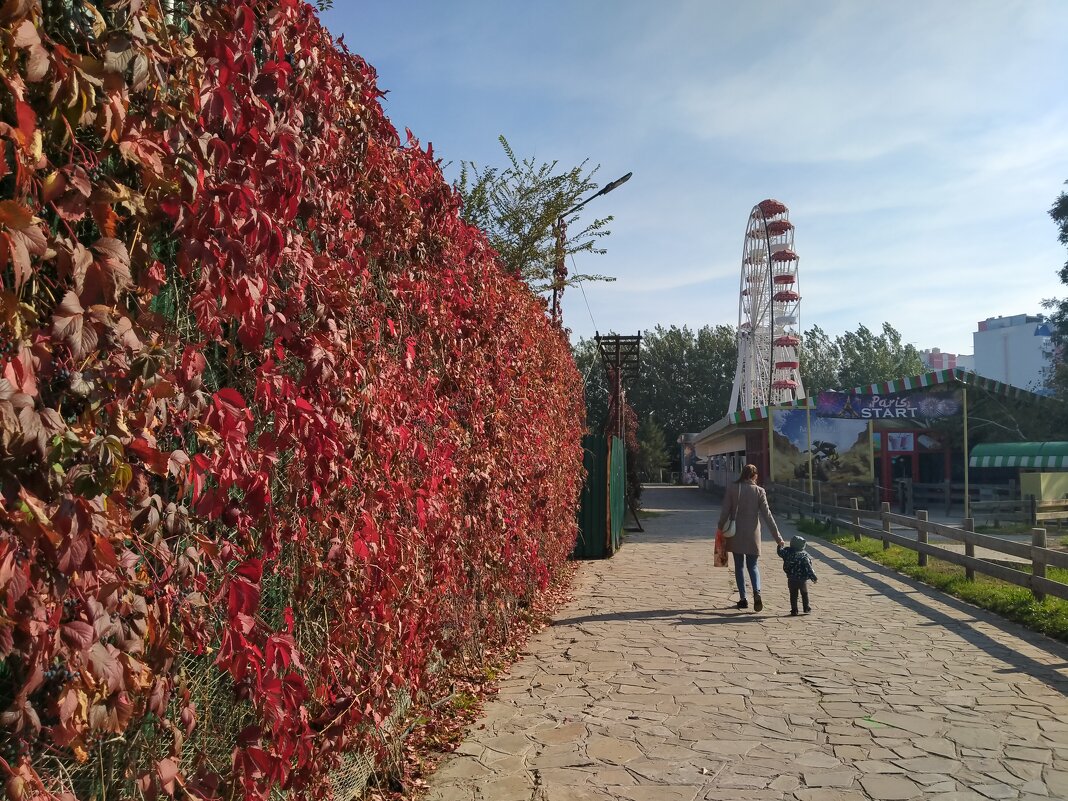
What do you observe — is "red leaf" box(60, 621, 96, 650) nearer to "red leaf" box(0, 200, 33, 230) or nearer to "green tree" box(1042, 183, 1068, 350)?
"red leaf" box(0, 200, 33, 230)

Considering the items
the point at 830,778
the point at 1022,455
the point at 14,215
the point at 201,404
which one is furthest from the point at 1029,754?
the point at 1022,455

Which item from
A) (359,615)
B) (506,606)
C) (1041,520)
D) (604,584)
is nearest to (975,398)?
(1041,520)

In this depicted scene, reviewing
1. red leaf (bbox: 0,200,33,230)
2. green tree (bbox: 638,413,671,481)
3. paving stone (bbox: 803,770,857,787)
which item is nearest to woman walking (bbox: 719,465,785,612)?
paving stone (bbox: 803,770,857,787)

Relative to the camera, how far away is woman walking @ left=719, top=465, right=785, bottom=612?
10.6 metres

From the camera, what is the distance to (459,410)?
6.30 m

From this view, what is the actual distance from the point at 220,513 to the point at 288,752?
967mm

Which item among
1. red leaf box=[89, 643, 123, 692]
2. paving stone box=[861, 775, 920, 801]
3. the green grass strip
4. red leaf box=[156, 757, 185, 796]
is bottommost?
paving stone box=[861, 775, 920, 801]

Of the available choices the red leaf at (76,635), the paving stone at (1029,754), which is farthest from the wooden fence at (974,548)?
the red leaf at (76,635)

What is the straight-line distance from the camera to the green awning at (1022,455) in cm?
3176

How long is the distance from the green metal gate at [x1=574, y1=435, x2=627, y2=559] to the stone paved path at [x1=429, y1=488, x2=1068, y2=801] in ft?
16.5

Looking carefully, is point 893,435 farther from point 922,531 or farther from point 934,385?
point 922,531

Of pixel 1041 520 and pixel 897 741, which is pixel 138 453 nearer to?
pixel 897 741

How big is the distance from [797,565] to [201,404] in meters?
8.81

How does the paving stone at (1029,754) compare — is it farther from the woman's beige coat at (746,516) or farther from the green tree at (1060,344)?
the green tree at (1060,344)
